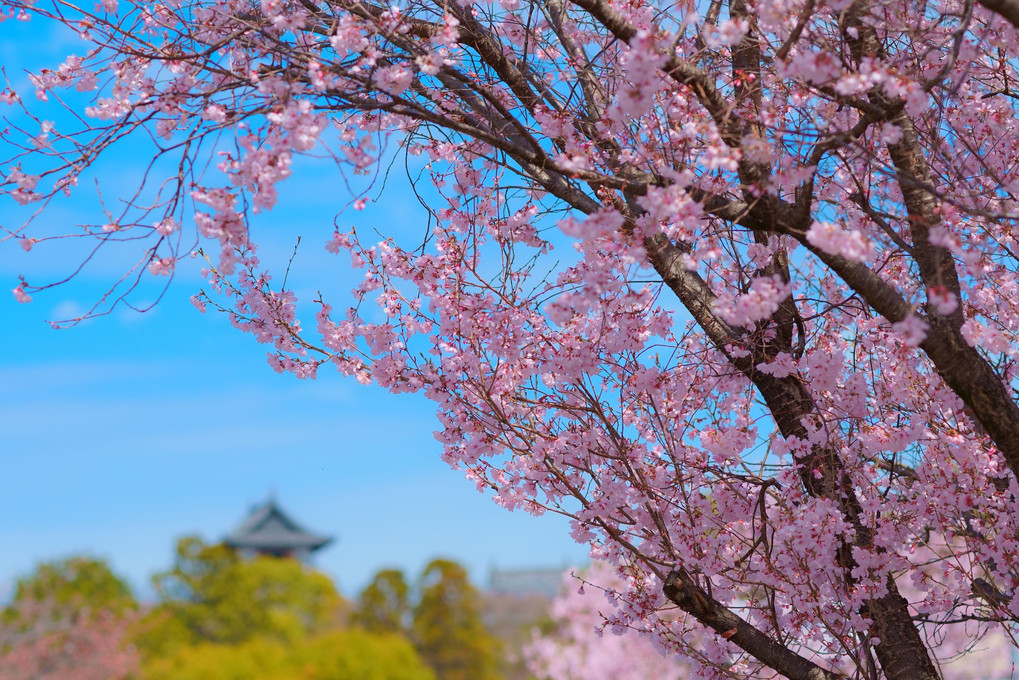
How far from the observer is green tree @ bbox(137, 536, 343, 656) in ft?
94.6

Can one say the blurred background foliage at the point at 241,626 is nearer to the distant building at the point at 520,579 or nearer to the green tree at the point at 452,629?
the green tree at the point at 452,629

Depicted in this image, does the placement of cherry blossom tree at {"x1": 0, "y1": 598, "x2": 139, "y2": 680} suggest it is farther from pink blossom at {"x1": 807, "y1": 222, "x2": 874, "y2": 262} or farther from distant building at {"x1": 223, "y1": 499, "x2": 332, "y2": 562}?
distant building at {"x1": 223, "y1": 499, "x2": 332, "y2": 562}

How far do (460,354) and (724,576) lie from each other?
151 centimetres

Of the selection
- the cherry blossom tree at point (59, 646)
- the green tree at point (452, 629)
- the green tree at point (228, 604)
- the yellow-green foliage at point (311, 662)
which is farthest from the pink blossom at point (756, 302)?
the green tree at point (228, 604)

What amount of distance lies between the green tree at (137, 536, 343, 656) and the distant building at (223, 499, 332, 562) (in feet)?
63.2

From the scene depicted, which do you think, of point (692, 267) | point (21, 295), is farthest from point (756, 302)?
point (21, 295)

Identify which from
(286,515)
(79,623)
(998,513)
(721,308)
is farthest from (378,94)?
(286,515)

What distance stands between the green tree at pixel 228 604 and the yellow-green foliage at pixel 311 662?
14.7 feet

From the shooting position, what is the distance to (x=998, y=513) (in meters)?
4.34

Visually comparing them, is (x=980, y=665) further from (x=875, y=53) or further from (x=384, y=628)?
(x=384, y=628)

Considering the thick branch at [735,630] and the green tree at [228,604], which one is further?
the green tree at [228,604]

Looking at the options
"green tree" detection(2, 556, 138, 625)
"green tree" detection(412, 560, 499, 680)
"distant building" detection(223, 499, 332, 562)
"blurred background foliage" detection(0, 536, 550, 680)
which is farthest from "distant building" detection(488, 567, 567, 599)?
"green tree" detection(412, 560, 499, 680)

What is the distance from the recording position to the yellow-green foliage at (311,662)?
2136 centimetres

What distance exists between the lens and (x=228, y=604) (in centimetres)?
2983
